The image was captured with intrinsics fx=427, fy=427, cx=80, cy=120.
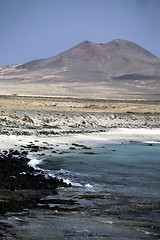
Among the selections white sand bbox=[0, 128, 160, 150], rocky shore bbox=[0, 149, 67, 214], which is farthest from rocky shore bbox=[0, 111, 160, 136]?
rocky shore bbox=[0, 149, 67, 214]

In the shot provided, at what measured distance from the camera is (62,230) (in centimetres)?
952

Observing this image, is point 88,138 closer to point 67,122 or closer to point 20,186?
point 67,122

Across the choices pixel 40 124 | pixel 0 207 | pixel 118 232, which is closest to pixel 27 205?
pixel 0 207

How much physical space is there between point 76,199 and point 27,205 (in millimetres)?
1890

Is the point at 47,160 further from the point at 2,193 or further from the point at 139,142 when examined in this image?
the point at 139,142

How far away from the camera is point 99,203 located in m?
12.4

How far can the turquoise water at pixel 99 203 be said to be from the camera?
31.2 feet

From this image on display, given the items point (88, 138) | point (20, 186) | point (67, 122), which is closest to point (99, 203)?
point (20, 186)

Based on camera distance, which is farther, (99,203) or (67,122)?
(67,122)

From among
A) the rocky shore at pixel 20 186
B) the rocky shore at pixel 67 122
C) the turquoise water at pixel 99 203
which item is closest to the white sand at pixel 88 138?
the rocky shore at pixel 67 122

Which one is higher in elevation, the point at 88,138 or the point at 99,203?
the point at 88,138

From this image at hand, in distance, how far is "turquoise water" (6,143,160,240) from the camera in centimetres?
951

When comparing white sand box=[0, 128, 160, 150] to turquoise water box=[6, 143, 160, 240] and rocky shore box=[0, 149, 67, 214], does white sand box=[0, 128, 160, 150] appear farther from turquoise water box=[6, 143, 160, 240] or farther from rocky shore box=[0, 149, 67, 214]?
rocky shore box=[0, 149, 67, 214]

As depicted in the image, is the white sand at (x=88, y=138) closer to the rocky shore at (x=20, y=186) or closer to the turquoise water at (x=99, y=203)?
the turquoise water at (x=99, y=203)
